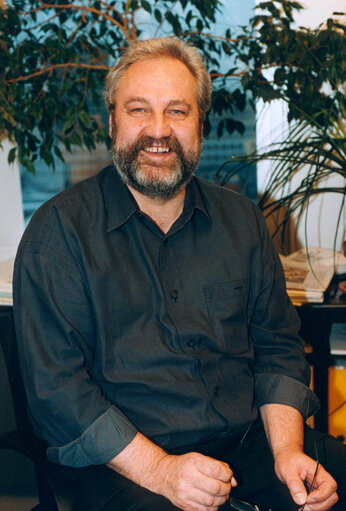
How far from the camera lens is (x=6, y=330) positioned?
50.8 inches

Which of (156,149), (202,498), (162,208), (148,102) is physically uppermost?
(148,102)

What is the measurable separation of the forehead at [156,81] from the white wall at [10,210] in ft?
3.93

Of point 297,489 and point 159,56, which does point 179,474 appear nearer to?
point 297,489

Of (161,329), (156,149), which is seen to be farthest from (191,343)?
(156,149)

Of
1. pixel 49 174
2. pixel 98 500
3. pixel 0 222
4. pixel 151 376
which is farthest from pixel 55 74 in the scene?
pixel 98 500

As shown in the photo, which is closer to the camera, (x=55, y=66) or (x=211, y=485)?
(x=211, y=485)

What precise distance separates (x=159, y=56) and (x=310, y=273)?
3.01ft

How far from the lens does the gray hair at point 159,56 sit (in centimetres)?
141

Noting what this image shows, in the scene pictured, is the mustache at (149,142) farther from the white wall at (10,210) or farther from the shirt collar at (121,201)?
the white wall at (10,210)

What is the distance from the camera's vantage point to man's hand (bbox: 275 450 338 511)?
1.12 m

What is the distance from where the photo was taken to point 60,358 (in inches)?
46.6

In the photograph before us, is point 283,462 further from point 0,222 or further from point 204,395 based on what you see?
point 0,222

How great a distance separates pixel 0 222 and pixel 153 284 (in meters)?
1.40

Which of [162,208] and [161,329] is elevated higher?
[162,208]
